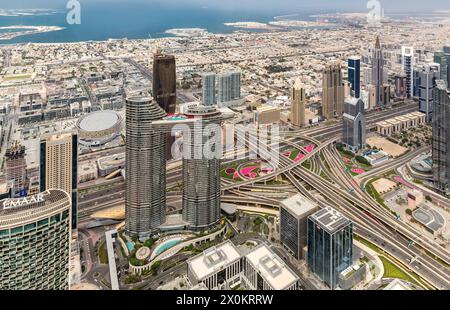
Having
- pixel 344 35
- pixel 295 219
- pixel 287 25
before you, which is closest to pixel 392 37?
pixel 344 35

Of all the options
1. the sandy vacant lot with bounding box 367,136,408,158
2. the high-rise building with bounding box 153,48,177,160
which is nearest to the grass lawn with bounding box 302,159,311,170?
the sandy vacant lot with bounding box 367,136,408,158

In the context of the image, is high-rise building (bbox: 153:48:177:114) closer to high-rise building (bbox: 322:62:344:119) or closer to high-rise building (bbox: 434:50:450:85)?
high-rise building (bbox: 322:62:344:119)

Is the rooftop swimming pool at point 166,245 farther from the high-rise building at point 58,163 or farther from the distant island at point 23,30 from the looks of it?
the distant island at point 23,30

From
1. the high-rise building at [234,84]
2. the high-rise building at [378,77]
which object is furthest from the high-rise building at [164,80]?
the high-rise building at [378,77]

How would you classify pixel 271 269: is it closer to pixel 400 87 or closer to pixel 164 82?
pixel 164 82

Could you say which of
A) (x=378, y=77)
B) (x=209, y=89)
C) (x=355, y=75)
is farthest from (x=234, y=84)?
(x=378, y=77)
